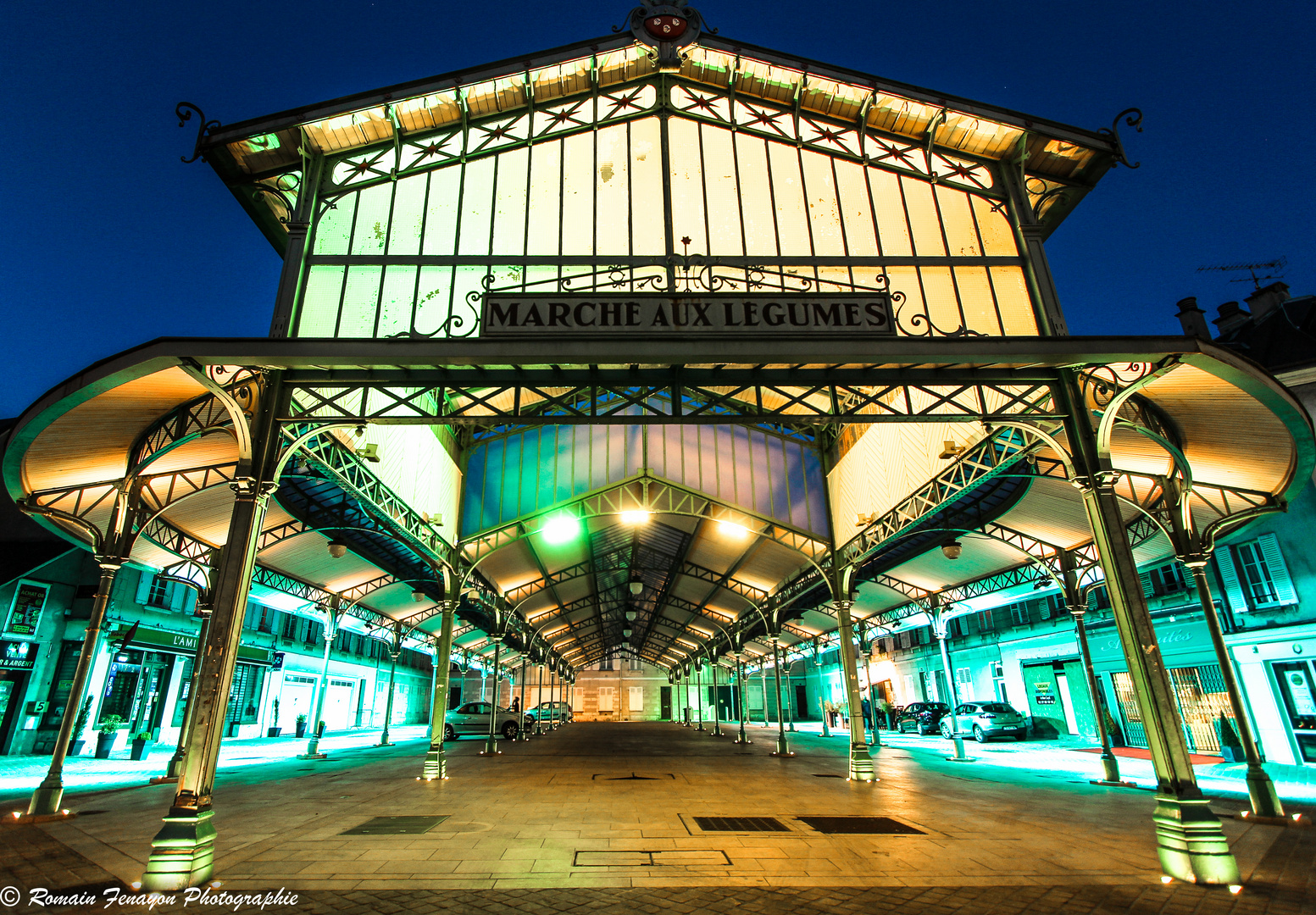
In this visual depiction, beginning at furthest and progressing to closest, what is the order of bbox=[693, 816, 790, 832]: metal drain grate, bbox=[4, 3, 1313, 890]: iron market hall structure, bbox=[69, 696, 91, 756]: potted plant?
bbox=[69, 696, 91, 756]: potted plant → bbox=[693, 816, 790, 832]: metal drain grate → bbox=[4, 3, 1313, 890]: iron market hall structure

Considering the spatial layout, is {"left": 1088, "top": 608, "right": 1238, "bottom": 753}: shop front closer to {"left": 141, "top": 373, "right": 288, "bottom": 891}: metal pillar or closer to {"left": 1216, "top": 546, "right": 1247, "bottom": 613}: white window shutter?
{"left": 1216, "top": 546, "right": 1247, "bottom": 613}: white window shutter

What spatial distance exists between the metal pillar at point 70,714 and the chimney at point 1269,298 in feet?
111

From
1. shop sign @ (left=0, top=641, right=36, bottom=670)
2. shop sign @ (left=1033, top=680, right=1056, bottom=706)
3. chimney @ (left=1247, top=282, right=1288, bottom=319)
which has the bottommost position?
shop sign @ (left=1033, top=680, right=1056, bottom=706)

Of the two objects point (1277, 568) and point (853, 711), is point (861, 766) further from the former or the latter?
point (1277, 568)

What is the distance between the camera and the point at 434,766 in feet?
51.1

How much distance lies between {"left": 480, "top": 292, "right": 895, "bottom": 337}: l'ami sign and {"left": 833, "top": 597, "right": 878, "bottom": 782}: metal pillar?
999 centimetres

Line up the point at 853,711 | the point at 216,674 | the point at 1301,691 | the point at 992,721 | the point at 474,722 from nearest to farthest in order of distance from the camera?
1. the point at 216,674
2. the point at 853,711
3. the point at 1301,691
4. the point at 992,721
5. the point at 474,722

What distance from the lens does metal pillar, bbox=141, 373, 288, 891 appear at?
236 inches

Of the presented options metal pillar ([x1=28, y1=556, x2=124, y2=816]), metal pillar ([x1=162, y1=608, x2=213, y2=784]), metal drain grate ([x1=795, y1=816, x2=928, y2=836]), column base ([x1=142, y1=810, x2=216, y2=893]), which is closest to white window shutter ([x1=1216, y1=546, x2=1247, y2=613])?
metal drain grate ([x1=795, y1=816, x2=928, y2=836])

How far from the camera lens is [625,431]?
63.2 ft

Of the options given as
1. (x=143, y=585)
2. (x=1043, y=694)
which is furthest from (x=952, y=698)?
(x=143, y=585)

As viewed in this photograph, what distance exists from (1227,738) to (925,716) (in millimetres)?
13946

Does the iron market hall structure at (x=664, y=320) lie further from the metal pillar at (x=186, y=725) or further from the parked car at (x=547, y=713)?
the parked car at (x=547, y=713)

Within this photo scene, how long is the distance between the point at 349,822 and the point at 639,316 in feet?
28.4
